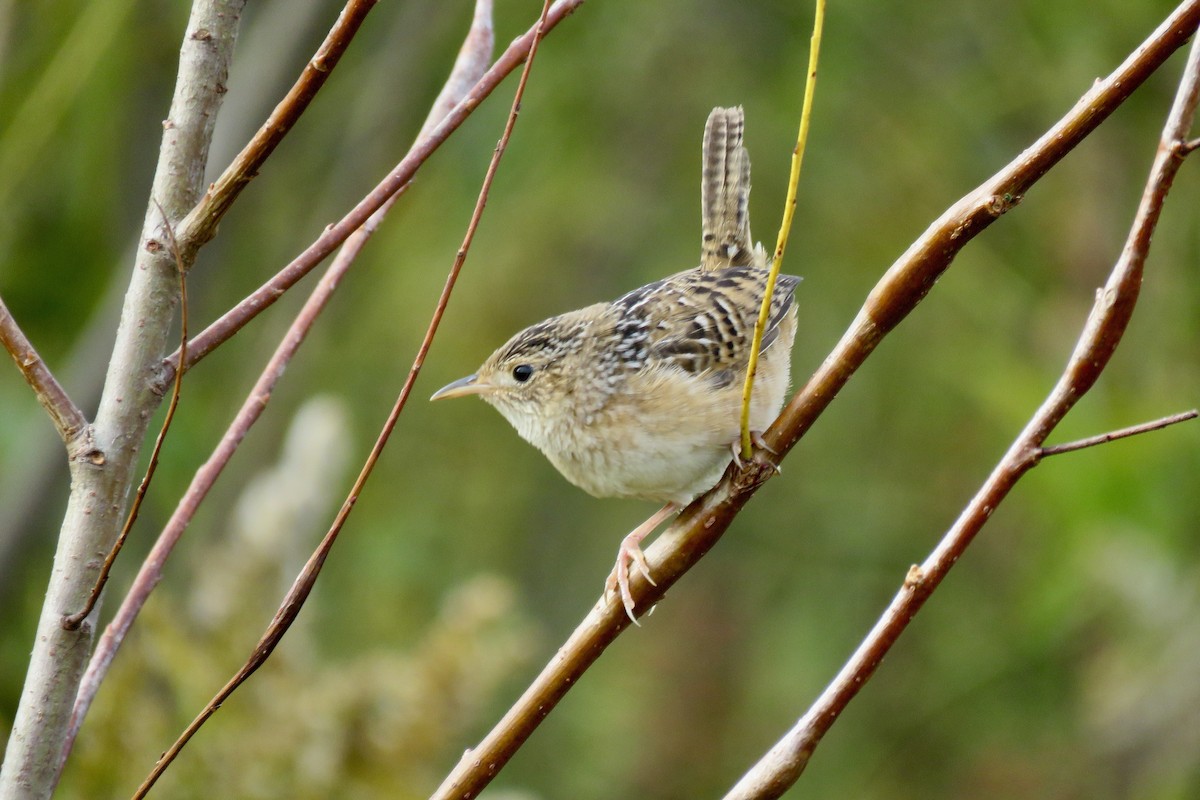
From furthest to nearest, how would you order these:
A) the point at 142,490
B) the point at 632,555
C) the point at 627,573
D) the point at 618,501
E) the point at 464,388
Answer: the point at 618,501 < the point at 464,388 < the point at 632,555 < the point at 627,573 < the point at 142,490

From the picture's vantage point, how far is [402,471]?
819 centimetres

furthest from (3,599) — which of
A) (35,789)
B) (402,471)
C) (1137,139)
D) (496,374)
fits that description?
(1137,139)

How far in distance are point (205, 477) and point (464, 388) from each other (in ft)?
5.30

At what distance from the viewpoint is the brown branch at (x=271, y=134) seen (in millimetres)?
1484

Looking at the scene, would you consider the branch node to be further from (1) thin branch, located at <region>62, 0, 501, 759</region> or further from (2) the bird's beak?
(2) the bird's beak

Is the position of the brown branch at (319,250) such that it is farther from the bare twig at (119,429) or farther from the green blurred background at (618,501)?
the green blurred background at (618,501)

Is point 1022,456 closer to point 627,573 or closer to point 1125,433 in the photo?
point 1125,433

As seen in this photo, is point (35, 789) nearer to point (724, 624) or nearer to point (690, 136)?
point (690, 136)

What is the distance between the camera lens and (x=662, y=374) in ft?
10.3

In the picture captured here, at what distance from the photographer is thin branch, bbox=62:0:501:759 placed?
170 centimetres

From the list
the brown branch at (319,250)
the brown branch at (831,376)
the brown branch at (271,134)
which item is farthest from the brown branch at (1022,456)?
the brown branch at (271,134)

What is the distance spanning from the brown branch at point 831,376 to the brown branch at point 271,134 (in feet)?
2.46

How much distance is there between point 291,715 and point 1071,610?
3.53 meters

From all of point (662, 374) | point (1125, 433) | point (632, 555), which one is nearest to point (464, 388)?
point (662, 374)
